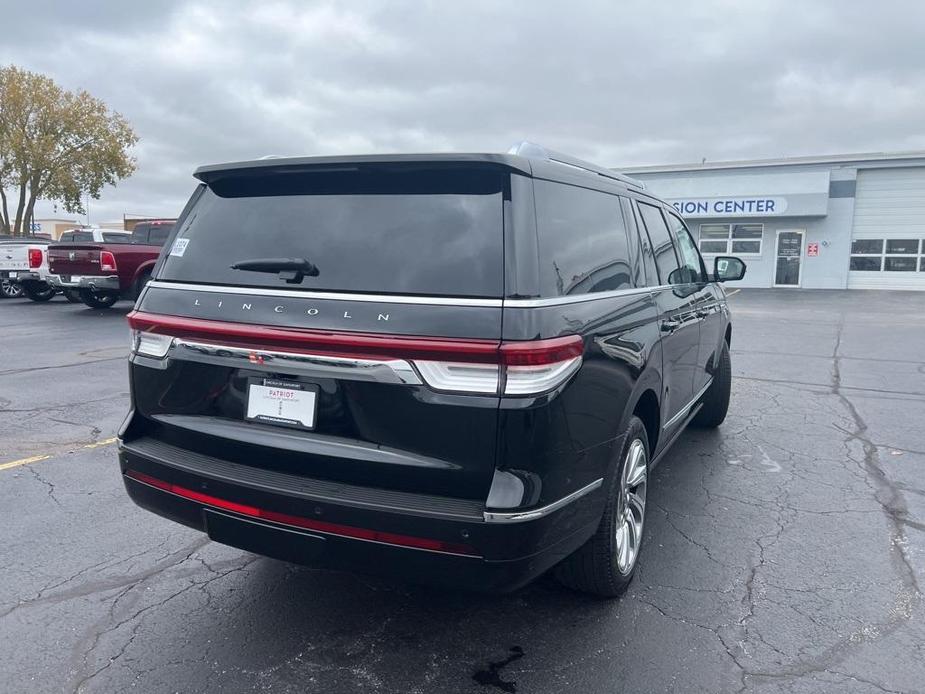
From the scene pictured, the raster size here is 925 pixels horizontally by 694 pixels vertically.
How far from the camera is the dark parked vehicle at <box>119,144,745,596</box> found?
2.42m

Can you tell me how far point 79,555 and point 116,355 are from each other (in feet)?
23.3

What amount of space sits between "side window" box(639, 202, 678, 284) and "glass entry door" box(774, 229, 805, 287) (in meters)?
27.1

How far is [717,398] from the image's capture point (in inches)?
241

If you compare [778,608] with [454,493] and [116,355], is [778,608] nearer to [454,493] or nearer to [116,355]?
[454,493]

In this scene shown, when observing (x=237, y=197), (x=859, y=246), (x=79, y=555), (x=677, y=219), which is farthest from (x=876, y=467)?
(x=859, y=246)

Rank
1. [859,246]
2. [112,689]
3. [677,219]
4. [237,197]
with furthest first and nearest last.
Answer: [859,246]
[677,219]
[237,197]
[112,689]

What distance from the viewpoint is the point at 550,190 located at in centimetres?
287

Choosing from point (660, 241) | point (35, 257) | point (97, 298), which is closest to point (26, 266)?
point (35, 257)

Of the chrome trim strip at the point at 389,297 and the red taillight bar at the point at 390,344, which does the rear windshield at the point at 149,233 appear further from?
the red taillight bar at the point at 390,344

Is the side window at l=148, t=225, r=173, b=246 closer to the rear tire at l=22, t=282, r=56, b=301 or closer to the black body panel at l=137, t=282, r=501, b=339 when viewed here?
the rear tire at l=22, t=282, r=56, b=301

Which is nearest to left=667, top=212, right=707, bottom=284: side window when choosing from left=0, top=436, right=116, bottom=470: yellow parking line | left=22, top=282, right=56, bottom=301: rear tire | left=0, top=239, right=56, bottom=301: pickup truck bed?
left=0, top=436, right=116, bottom=470: yellow parking line

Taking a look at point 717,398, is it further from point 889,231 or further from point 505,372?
point 889,231

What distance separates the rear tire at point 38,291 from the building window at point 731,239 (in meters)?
23.2

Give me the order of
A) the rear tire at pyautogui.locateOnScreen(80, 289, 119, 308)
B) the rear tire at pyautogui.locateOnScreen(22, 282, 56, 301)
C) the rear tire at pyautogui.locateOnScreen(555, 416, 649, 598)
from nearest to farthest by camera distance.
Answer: the rear tire at pyautogui.locateOnScreen(555, 416, 649, 598) < the rear tire at pyautogui.locateOnScreen(80, 289, 119, 308) < the rear tire at pyautogui.locateOnScreen(22, 282, 56, 301)
